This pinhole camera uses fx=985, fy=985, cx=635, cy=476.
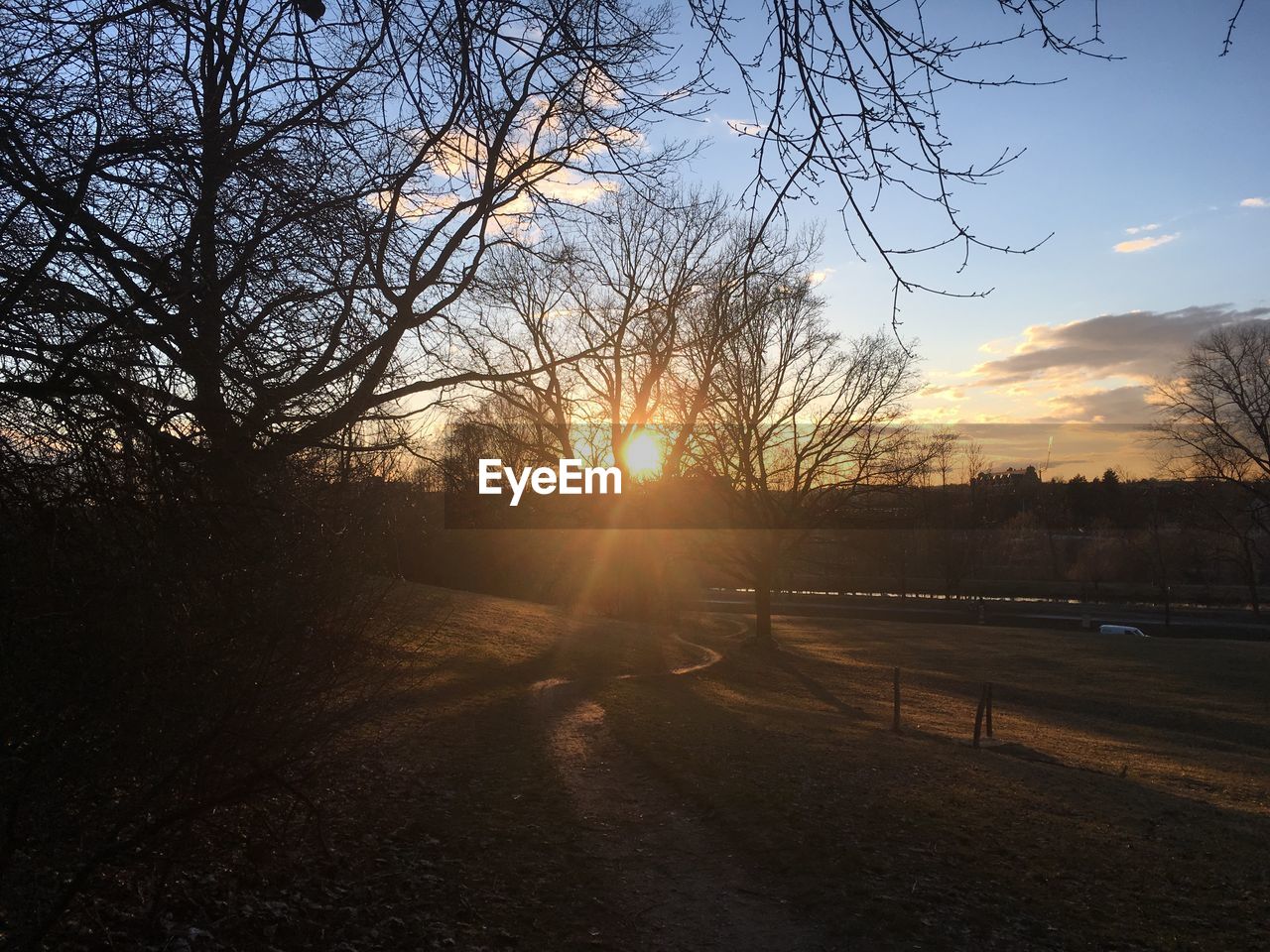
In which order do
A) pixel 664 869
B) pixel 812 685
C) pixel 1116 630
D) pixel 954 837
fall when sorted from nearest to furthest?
pixel 664 869 → pixel 954 837 → pixel 812 685 → pixel 1116 630

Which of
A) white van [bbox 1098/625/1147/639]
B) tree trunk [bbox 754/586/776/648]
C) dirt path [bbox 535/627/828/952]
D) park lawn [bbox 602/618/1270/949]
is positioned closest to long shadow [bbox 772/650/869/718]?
park lawn [bbox 602/618/1270/949]

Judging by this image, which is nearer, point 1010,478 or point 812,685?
point 812,685

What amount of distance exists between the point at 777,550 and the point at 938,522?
4336cm

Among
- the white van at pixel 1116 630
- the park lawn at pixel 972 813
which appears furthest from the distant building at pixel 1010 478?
the park lawn at pixel 972 813

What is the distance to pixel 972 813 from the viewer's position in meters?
9.35

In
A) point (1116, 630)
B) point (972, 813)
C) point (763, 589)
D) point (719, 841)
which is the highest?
point (763, 589)

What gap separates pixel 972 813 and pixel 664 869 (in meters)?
3.63

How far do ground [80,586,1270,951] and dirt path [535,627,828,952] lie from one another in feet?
0.08

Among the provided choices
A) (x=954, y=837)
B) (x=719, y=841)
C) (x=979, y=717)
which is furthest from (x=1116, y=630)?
(x=719, y=841)

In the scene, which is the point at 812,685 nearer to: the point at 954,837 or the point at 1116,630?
the point at 954,837

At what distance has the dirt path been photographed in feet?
20.3

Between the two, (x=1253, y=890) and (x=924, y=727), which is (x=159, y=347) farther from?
(x=924, y=727)

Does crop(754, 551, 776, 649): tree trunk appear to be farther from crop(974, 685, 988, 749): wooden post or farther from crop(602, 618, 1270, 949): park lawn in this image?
crop(974, 685, 988, 749): wooden post

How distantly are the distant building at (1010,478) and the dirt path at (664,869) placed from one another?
80063 mm
